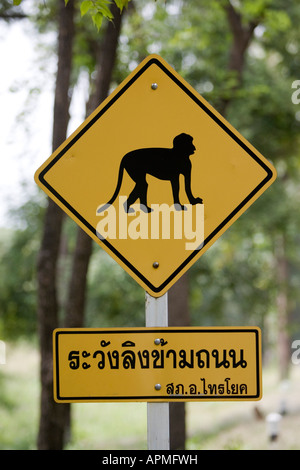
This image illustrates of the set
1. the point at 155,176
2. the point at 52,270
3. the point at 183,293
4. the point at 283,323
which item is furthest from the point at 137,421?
the point at 155,176

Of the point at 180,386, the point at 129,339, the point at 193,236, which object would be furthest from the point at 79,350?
the point at 193,236

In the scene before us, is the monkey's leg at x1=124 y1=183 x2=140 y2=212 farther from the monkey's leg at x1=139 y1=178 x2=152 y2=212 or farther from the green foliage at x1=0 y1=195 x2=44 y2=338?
the green foliage at x1=0 y1=195 x2=44 y2=338

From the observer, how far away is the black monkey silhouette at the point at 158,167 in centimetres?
253

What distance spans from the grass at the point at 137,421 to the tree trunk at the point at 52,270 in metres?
4.08

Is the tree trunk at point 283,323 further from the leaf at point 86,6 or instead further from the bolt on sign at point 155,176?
the bolt on sign at point 155,176

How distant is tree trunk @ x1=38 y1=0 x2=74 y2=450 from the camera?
7.14m

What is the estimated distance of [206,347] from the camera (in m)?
2.46

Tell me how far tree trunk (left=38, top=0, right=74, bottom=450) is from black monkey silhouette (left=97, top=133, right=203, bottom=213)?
15.2 feet

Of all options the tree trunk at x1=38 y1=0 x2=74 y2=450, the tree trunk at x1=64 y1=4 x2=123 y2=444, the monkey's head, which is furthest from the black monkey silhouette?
the tree trunk at x1=64 y1=4 x2=123 y2=444

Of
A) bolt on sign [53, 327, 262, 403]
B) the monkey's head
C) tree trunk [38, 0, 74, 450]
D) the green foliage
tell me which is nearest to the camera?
bolt on sign [53, 327, 262, 403]

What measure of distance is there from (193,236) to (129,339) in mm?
527

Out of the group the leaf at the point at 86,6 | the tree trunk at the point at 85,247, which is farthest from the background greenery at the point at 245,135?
the leaf at the point at 86,6

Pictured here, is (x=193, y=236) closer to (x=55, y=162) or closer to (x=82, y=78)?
(x=55, y=162)

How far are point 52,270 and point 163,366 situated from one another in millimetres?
5068
